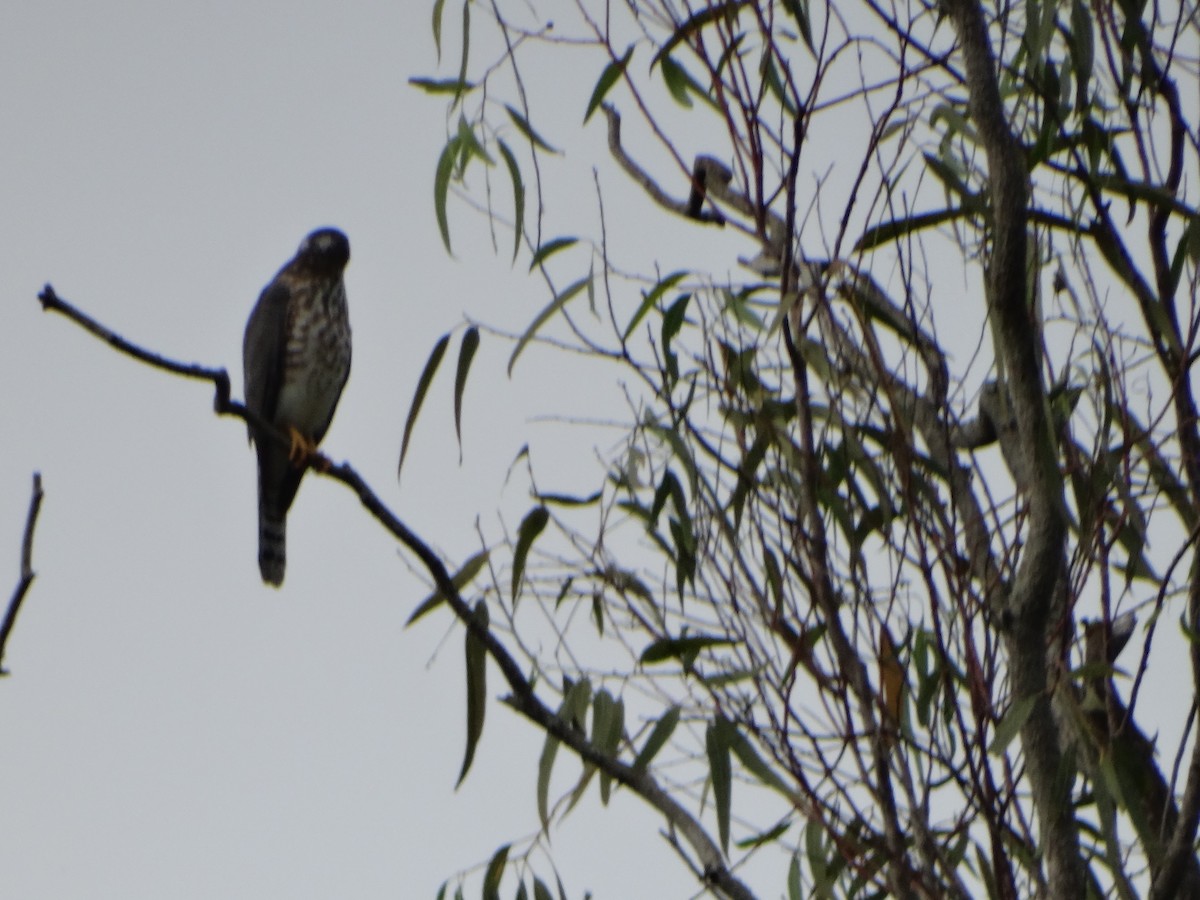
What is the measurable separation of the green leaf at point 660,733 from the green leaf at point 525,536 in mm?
295

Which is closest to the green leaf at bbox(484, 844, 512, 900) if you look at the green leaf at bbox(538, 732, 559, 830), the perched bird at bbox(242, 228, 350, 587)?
the green leaf at bbox(538, 732, 559, 830)

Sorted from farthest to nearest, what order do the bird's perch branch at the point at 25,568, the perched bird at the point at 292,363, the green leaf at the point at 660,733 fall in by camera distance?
the perched bird at the point at 292,363 < the green leaf at the point at 660,733 < the bird's perch branch at the point at 25,568

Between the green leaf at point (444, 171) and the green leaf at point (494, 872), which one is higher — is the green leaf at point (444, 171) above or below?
above

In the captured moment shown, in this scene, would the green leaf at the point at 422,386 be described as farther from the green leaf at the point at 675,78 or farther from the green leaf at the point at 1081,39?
the green leaf at the point at 1081,39

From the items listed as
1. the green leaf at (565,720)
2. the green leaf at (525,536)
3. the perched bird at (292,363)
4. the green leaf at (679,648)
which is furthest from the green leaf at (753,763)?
the perched bird at (292,363)

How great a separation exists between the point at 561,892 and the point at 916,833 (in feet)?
2.45

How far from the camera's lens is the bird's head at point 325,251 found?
16.6ft

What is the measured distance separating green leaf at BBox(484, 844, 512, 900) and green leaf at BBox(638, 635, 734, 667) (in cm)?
38

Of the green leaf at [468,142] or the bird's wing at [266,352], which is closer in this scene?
the green leaf at [468,142]

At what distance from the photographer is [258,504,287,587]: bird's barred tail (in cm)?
502

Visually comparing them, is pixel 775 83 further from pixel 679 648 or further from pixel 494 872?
pixel 494 872

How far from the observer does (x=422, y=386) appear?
229cm

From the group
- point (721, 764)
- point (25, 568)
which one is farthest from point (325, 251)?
point (25, 568)

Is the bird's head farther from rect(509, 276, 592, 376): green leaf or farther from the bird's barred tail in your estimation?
rect(509, 276, 592, 376): green leaf
